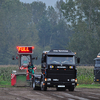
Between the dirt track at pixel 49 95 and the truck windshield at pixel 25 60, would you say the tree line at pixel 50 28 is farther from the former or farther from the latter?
the dirt track at pixel 49 95

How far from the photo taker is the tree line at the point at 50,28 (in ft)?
256

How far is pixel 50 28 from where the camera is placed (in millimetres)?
114938

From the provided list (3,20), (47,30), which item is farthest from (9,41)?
(47,30)

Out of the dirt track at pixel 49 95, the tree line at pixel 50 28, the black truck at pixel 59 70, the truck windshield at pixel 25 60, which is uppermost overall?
the tree line at pixel 50 28

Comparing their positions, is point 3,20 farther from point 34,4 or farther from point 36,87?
point 36,87

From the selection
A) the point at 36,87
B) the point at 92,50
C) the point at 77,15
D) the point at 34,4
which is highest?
the point at 34,4

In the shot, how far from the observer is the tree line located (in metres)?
78.1

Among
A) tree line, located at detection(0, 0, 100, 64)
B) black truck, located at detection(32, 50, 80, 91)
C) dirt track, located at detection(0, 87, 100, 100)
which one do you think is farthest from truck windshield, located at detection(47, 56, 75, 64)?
tree line, located at detection(0, 0, 100, 64)

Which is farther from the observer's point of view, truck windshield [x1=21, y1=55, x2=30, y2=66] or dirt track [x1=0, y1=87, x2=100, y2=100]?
truck windshield [x1=21, y1=55, x2=30, y2=66]

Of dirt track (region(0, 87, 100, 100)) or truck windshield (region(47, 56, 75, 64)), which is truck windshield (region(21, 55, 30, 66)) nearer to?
truck windshield (region(47, 56, 75, 64))

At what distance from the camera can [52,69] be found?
21328 millimetres

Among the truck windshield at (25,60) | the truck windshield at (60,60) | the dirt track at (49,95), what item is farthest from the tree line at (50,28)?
the dirt track at (49,95)

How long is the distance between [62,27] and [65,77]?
92.5m

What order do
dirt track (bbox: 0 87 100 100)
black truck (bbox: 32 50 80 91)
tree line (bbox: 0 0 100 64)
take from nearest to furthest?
dirt track (bbox: 0 87 100 100)
black truck (bbox: 32 50 80 91)
tree line (bbox: 0 0 100 64)
